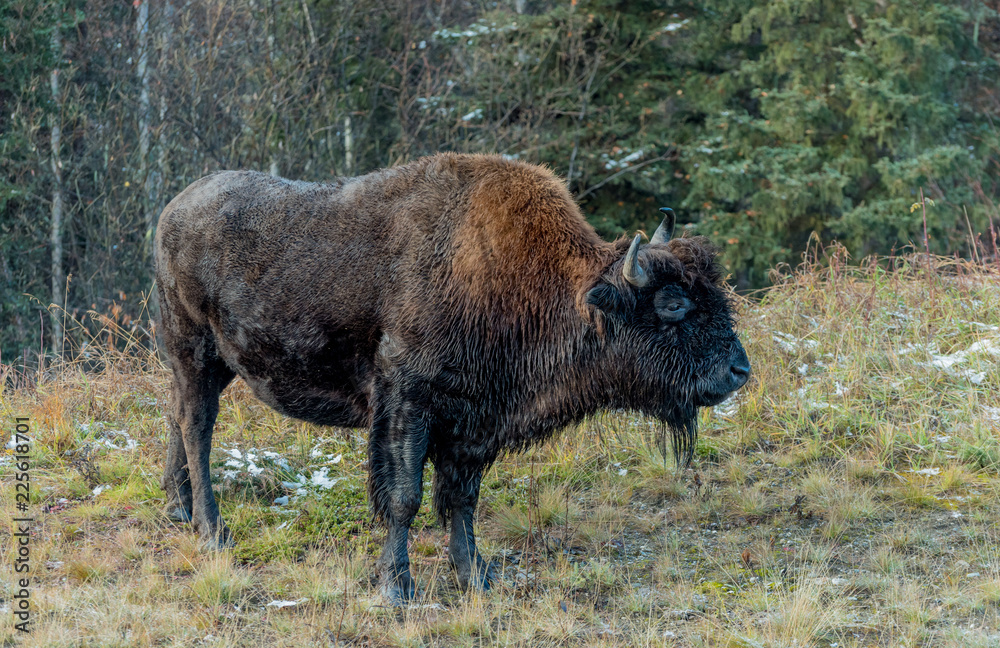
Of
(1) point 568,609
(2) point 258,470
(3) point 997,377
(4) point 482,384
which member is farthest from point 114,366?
(3) point 997,377

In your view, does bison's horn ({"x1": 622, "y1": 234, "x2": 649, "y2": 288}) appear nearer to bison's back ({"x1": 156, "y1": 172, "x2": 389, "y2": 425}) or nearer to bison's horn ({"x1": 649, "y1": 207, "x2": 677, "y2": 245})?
bison's horn ({"x1": 649, "y1": 207, "x2": 677, "y2": 245})

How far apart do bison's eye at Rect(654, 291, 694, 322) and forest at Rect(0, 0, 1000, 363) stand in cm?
1059

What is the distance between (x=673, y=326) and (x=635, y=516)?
5.48ft

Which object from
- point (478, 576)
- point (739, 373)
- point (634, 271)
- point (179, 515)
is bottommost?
point (179, 515)

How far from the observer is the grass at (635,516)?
13.7ft

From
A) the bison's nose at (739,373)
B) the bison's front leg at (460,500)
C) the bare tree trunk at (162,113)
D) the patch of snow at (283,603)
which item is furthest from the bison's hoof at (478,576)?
the bare tree trunk at (162,113)

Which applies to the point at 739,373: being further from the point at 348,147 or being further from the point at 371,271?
the point at 348,147

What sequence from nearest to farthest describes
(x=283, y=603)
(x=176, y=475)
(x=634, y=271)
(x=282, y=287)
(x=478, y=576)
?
(x=283, y=603) → (x=634, y=271) → (x=478, y=576) → (x=282, y=287) → (x=176, y=475)

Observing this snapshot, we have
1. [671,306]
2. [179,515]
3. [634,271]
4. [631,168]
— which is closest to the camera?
[634,271]

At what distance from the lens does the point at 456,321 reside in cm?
465

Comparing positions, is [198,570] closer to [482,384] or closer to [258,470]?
[258,470]

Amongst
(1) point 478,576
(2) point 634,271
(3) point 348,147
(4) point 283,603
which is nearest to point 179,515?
(4) point 283,603

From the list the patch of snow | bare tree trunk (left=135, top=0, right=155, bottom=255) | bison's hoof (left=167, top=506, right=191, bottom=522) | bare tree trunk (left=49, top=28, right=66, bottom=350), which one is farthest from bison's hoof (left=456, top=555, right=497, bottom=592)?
bare tree trunk (left=49, top=28, right=66, bottom=350)

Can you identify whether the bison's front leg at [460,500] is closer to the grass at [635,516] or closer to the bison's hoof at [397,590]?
the grass at [635,516]
